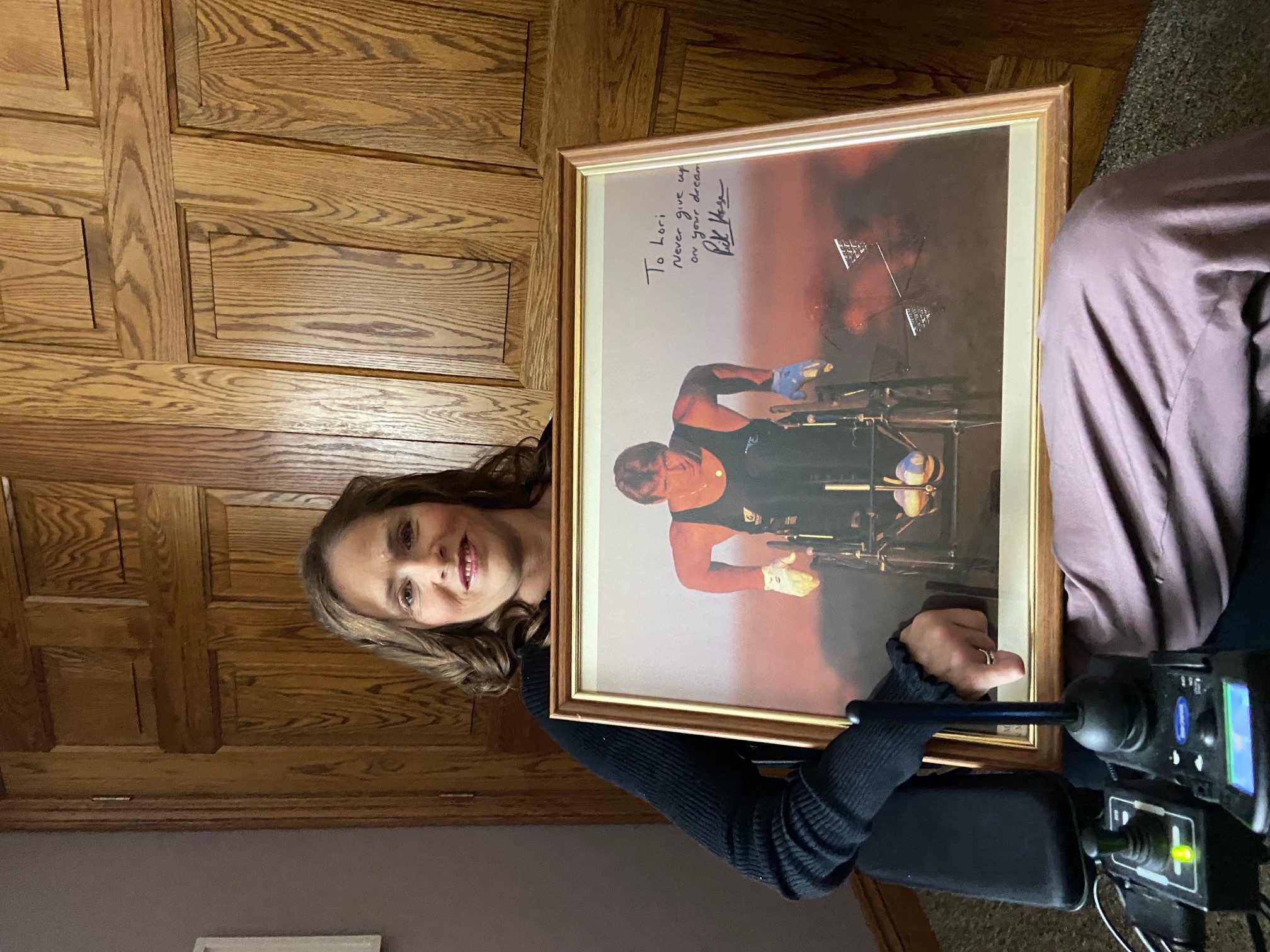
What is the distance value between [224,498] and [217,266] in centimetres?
47

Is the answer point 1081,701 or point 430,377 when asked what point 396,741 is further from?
point 1081,701

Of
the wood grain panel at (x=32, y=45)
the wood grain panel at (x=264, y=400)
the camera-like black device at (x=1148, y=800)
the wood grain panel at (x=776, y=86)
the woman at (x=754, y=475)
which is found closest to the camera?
the camera-like black device at (x=1148, y=800)

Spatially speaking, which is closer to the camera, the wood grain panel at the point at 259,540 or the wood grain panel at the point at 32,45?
the wood grain panel at the point at 32,45

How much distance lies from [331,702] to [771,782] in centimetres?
127

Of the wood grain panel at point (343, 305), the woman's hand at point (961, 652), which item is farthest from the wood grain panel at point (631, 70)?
the woman's hand at point (961, 652)

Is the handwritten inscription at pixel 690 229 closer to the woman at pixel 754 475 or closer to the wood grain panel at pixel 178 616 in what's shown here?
the woman at pixel 754 475

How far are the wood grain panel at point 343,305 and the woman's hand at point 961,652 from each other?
1.07 metres

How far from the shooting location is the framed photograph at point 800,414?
2.46ft

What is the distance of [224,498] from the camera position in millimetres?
1680

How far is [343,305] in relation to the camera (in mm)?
1535

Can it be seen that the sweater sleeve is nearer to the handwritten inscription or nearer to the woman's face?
the woman's face

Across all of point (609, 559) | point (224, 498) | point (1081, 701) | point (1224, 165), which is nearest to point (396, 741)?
point (224, 498)

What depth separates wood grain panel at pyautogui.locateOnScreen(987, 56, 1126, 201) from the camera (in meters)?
1.42
